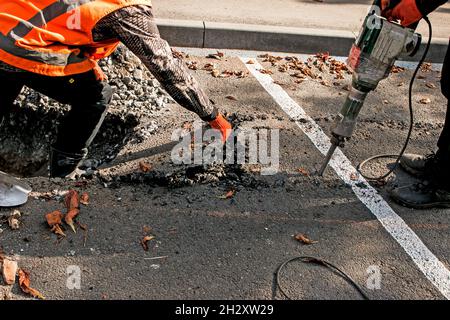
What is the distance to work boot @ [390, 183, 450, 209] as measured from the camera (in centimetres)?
343

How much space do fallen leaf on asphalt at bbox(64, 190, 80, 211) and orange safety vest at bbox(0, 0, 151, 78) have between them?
857 mm

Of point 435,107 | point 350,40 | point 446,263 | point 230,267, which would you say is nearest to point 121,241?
point 230,267

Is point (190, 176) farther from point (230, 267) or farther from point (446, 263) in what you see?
point (446, 263)

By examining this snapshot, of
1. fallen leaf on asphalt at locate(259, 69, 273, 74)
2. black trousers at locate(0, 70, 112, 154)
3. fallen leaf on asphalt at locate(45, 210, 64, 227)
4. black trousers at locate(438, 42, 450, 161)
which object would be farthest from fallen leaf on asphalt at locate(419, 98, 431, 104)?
fallen leaf on asphalt at locate(45, 210, 64, 227)

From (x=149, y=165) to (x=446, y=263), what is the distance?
7.15ft

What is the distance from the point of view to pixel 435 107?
5.02m

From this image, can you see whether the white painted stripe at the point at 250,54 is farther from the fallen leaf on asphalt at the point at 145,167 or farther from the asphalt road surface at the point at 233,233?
the fallen leaf on asphalt at the point at 145,167

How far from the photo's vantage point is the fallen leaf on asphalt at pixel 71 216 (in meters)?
2.90

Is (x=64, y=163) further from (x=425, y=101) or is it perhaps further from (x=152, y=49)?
(x=425, y=101)

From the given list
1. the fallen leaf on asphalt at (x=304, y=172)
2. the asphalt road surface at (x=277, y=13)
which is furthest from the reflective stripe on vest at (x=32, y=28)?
the asphalt road surface at (x=277, y=13)

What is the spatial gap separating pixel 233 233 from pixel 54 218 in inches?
44.0

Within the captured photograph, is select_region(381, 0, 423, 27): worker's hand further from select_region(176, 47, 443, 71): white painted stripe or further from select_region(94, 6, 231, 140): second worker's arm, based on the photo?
select_region(176, 47, 443, 71): white painted stripe

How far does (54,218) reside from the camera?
9.53ft
